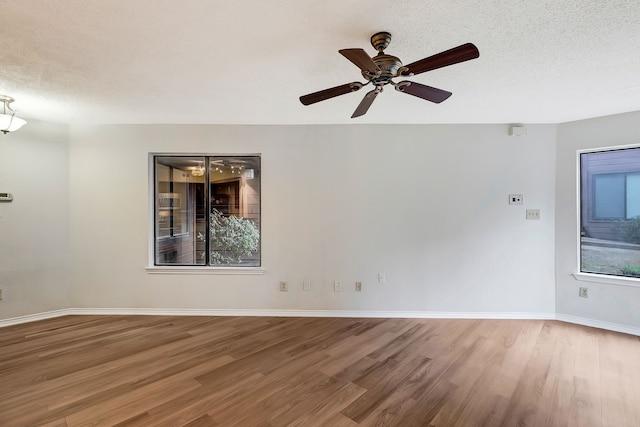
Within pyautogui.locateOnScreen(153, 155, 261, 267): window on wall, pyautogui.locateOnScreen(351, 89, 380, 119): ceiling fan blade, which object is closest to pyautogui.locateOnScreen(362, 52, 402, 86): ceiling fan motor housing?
pyautogui.locateOnScreen(351, 89, 380, 119): ceiling fan blade

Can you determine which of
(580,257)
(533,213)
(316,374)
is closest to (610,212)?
(580,257)

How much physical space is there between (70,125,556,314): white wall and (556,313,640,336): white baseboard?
625 mm

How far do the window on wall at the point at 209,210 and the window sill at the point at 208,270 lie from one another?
15 cm

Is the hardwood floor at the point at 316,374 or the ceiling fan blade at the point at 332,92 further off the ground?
the ceiling fan blade at the point at 332,92

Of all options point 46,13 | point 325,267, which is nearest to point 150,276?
point 325,267

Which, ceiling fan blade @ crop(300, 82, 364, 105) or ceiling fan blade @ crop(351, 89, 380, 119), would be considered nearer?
ceiling fan blade @ crop(300, 82, 364, 105)

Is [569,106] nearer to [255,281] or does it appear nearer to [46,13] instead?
[255,281]

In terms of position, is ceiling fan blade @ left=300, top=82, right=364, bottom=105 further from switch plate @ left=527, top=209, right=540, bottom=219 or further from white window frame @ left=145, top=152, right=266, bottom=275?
switch plate @ left=527, top=209, right=540, bottom=219

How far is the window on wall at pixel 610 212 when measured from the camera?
2982mm

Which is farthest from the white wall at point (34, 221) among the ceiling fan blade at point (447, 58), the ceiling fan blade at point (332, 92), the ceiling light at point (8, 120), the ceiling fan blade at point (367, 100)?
the ceiling fan blade at point (447, 58)

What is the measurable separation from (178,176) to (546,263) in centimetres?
503

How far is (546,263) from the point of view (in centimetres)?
336

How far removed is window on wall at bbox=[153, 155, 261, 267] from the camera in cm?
362

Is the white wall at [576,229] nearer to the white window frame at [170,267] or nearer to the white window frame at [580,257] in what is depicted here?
the white window frame at [580,257]
